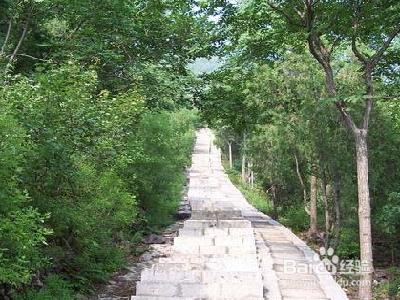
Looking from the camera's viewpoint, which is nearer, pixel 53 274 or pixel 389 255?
pixel 53 274

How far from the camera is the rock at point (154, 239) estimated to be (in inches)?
497

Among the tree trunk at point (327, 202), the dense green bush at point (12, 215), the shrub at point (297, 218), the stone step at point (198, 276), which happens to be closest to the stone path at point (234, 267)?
the stone step at point (198, 276)

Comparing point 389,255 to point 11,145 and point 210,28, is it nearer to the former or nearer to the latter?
point 210,28

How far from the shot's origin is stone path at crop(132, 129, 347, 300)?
7195 mm

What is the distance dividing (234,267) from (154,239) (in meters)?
4.84

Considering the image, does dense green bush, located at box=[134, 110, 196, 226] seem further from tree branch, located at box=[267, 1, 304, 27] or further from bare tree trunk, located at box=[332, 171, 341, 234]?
tree branch, located at box=[267, 1, 304, 27]

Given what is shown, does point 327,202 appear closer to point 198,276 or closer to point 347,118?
point 347,118

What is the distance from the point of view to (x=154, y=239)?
509 inches

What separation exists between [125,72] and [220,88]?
322 cm

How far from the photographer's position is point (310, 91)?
36.0 feet

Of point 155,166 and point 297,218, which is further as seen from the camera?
point 297,218

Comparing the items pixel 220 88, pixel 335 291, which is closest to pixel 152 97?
pixel 220 88
